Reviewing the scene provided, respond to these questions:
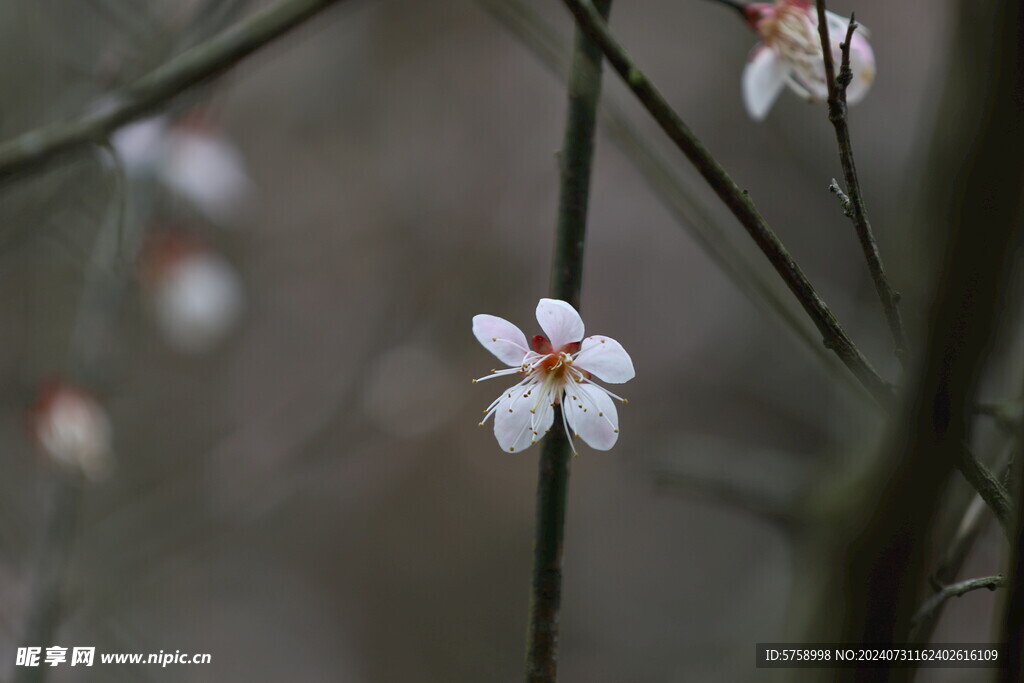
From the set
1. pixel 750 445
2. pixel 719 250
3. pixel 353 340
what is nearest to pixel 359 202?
pixel 353 340

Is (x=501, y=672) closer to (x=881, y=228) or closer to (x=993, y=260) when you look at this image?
(x=881, y=228)

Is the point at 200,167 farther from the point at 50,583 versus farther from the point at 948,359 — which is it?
the point at 948,359

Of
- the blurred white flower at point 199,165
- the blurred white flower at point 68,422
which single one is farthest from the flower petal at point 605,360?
the blurred white flower at point 199,165

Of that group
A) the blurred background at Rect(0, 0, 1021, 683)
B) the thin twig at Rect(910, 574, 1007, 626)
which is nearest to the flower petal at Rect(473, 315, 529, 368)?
the thin twig at Rect(910, 574, 1007, 626)

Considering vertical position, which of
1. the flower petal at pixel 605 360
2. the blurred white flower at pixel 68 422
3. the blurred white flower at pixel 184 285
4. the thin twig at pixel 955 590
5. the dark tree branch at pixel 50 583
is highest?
the blurred white flower at pixel 184 285

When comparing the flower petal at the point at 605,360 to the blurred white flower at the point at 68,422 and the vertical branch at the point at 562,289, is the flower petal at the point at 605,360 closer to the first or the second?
the vertical branch at the point at 562,289

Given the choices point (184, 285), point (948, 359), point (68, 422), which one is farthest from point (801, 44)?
point (184, 285)
